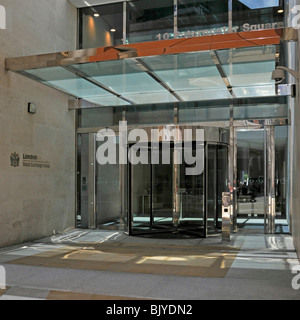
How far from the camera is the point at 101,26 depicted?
435 inches

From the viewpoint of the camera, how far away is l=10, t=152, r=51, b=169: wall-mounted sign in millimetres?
8336

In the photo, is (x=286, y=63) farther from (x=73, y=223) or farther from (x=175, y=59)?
(x=73, y=223)

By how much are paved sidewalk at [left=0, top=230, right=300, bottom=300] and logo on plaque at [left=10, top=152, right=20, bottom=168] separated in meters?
1.72

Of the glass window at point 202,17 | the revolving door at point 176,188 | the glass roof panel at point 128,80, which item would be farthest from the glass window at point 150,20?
the revolving door at point 176,188

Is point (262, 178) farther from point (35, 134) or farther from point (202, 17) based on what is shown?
point (35, 134)

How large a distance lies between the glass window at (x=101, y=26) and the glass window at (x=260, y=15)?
3253 millimetres

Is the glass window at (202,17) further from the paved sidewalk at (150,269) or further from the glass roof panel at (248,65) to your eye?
the paved sidewalk at (150,269)

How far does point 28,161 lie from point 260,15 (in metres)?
6.53

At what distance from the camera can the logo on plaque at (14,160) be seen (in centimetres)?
825

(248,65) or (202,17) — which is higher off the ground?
(202,17)

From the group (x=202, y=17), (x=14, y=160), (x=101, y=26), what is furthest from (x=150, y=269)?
(x=101, y=26)

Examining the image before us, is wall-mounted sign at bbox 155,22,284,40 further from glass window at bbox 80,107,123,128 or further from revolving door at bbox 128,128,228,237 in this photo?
revolving door at bbox 128,128,228,237

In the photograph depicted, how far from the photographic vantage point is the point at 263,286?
16.2ft
